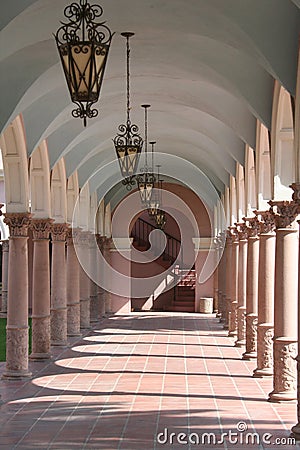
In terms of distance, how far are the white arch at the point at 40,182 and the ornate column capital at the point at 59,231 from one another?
2363 millimetres

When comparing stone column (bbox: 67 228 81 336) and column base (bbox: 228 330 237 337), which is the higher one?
stone column (bbox: 67 228 81 336)

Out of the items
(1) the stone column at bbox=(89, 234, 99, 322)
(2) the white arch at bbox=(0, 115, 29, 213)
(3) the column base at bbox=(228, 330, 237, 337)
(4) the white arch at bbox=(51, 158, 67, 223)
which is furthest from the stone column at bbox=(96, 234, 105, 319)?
(2) the white arch at bbox=(0, 115, 29, 213)

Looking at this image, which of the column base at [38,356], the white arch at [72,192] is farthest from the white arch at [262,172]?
the white arch at [72,192]

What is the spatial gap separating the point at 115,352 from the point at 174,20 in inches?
444

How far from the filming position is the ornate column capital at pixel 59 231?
2161 cm

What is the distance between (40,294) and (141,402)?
5367 millimetres

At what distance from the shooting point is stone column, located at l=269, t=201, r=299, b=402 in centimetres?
1296

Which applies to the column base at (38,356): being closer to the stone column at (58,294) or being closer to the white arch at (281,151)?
the stone column at (58,294)

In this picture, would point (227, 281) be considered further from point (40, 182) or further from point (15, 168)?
point (15, 168)

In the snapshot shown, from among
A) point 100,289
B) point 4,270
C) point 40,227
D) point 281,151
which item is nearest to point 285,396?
point 281,151

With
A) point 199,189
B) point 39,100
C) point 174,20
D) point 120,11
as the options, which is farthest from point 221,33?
point 199,189

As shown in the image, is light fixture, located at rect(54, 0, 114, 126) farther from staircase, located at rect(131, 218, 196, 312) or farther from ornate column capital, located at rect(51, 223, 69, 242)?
staircase, located at rect(131, 218, 196, 312)

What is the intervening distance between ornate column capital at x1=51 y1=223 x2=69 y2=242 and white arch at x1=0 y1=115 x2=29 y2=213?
5.06 metres

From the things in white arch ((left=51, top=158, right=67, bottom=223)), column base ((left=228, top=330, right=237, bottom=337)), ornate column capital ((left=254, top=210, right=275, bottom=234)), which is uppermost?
white arch ((left=51, top=158, right=67, bottom=223))
